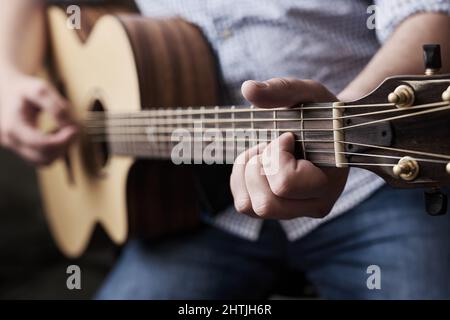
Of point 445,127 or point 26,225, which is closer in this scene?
point 445,127

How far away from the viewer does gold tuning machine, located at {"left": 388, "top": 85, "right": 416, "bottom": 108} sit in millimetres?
422

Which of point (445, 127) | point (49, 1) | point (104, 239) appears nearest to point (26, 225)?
point (104, 239)

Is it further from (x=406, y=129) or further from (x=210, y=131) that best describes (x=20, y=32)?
(x=406, y=129)

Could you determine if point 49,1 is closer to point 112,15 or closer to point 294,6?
point 112,15

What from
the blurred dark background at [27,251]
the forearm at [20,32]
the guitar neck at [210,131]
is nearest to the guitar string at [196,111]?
the guitar neck at [210,131]

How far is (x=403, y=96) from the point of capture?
0.42 metres

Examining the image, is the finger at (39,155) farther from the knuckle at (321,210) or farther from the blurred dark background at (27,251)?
the knuckle at (321,210)

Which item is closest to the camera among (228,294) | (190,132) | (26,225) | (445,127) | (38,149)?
(445,127)

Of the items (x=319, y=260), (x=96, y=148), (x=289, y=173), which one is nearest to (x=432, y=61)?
(x=289, y=173)

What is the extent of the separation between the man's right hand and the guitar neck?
42 mm

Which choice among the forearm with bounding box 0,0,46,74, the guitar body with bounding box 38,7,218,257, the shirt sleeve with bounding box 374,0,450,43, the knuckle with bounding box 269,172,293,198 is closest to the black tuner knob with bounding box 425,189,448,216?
the knuckle with bounding box 269,172,293,198

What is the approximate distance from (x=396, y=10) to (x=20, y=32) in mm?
592

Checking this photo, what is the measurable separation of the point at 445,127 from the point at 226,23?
1.17 feet

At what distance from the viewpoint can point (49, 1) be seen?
38.2 inches
